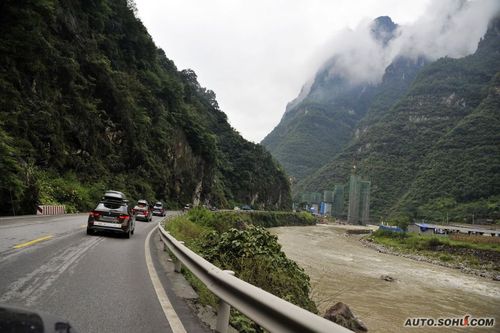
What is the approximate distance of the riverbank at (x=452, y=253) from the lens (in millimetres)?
47013

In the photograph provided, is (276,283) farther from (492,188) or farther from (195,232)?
(492,188)

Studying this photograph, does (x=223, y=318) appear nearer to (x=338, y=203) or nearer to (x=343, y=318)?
(x=343, y=318)

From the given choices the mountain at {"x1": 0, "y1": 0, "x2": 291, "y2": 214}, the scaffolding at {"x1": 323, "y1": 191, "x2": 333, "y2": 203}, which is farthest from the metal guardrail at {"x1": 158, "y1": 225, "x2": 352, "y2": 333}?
the scaffolding at {"x1": 323, "y1": 191, "x2": 333, "y2": 203}

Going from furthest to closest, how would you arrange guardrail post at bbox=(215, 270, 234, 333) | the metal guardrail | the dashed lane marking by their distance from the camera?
1. the dashed lane marking
2. guardrail post at bbox=(215, 270, 234, 333)
3. the metal guardrail

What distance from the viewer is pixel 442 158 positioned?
138875mm

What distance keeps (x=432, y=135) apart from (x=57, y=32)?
158692mm

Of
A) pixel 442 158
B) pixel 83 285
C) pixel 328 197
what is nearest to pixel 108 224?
pixel 83 285

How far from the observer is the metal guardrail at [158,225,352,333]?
280cm

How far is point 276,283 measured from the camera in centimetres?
945

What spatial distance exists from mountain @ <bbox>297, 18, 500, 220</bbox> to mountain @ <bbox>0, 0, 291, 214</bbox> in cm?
7307

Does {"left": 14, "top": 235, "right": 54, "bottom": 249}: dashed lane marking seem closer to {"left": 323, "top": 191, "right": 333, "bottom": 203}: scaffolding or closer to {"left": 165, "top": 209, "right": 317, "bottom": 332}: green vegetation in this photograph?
{"left": 165, "top": 209, "right": 317, "bottom": 332}: green vegetation

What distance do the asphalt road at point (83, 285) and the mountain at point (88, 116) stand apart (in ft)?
41.3

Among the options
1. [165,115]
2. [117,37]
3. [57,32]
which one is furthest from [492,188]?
[57,32]

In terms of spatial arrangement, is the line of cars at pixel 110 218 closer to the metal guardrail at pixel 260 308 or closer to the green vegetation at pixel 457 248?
the metal guardrail at pixel 260 308
